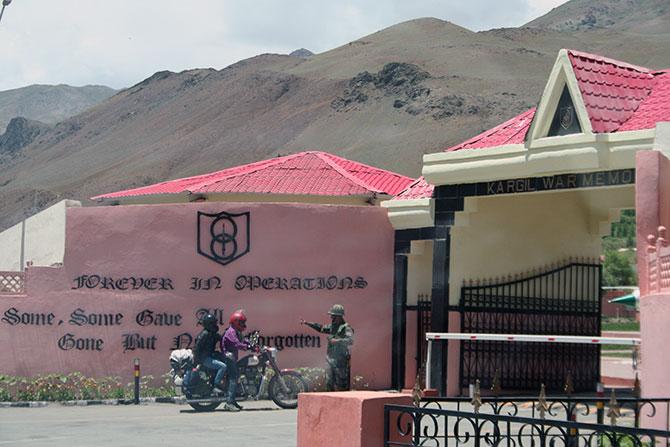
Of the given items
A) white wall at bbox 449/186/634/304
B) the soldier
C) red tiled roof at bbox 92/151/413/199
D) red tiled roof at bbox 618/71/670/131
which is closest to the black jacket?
the soldier

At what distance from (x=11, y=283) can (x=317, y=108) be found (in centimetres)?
9781

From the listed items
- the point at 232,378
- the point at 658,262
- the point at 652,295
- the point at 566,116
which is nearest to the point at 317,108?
the point at 566,116

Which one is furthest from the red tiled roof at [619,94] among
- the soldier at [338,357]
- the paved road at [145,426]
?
the paved road at [145,426]

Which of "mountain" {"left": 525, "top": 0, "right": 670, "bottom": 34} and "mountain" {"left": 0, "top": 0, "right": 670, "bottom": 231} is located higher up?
"mountain" {"left": 525, "top": 0, "right": 670, "bottom": 34}

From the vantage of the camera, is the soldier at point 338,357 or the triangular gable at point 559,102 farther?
the soldier at point 338,357

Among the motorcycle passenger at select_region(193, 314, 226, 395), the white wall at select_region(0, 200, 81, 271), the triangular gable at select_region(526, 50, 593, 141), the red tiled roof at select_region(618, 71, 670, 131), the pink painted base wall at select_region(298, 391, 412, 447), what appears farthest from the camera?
the white wall at select_region(0, 200, 81, 271)

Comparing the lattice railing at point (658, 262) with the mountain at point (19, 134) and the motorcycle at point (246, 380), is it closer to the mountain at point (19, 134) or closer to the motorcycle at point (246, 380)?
the motorcycle at point (246, 380)

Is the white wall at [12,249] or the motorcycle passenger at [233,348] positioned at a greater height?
the white wall at [12,249]

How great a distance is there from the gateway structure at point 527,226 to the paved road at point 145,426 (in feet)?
13.0

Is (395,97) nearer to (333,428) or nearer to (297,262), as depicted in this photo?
(297,262)

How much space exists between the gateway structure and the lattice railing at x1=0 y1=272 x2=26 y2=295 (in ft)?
22.7

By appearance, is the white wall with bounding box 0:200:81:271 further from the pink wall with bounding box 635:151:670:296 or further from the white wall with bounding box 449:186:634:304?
the pink wall with bounding box 635:151:670:296

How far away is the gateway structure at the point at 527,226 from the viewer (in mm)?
19766

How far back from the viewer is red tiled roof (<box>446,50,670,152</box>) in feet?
64.0
